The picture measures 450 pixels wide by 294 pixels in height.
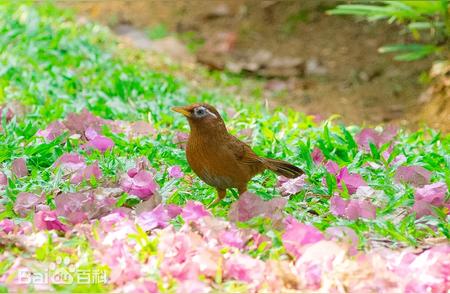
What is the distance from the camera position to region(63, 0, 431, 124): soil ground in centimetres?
792

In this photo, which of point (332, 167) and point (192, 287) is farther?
point (332, 167)

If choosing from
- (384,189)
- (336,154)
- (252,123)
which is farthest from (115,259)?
(252,123)

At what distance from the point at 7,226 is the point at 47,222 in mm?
187

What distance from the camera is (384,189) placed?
177 inches

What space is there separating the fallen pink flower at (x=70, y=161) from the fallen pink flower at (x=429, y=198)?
1.86 meters

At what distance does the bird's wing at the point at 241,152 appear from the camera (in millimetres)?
4359

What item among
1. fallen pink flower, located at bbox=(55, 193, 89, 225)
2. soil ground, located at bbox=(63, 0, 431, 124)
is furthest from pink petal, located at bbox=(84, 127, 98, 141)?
soil ground, located at bbox=(63, 0, 431, 124)

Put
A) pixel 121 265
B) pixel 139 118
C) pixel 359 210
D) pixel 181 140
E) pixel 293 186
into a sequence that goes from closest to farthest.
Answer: pixel 121 265, pixel 359 210, pixel 293 186, pixel 181 140, pixel 139 118

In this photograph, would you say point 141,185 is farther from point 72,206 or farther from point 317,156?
point 317,156

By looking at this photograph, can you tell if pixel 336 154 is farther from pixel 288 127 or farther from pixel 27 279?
pixel 27 279

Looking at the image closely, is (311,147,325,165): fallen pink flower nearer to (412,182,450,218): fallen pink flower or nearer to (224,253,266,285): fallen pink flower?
(412,182,450,218): fallen pink flower

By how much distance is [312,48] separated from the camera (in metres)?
9.19

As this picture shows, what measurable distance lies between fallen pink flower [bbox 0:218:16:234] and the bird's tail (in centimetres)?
139
